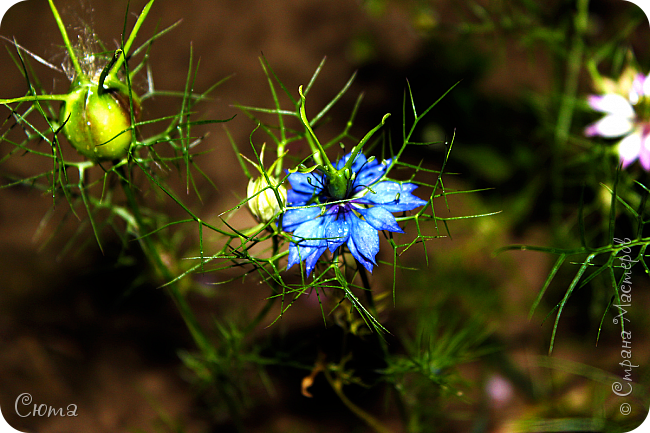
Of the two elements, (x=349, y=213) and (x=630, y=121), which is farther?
(x=630, y=121)

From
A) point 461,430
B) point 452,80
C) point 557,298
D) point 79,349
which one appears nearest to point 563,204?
point 557,298

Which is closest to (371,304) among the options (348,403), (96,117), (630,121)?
(348,403)

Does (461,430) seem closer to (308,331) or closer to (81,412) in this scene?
(308,331)

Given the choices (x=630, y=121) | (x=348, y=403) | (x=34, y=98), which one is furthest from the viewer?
(x=630, y=121)

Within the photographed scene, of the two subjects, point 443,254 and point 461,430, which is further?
point 443,254

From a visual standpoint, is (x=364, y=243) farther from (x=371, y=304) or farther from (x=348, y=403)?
(x=348, y=403)

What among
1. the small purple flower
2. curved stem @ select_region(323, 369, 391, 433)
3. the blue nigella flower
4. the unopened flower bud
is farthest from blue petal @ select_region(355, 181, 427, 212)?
the small purple flower

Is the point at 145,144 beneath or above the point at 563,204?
beneath

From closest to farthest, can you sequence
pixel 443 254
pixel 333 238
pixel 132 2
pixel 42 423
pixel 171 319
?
pixel 333 238
pixel 42 423
pixel 171 319
pixel 443 254
pixel 132 2
